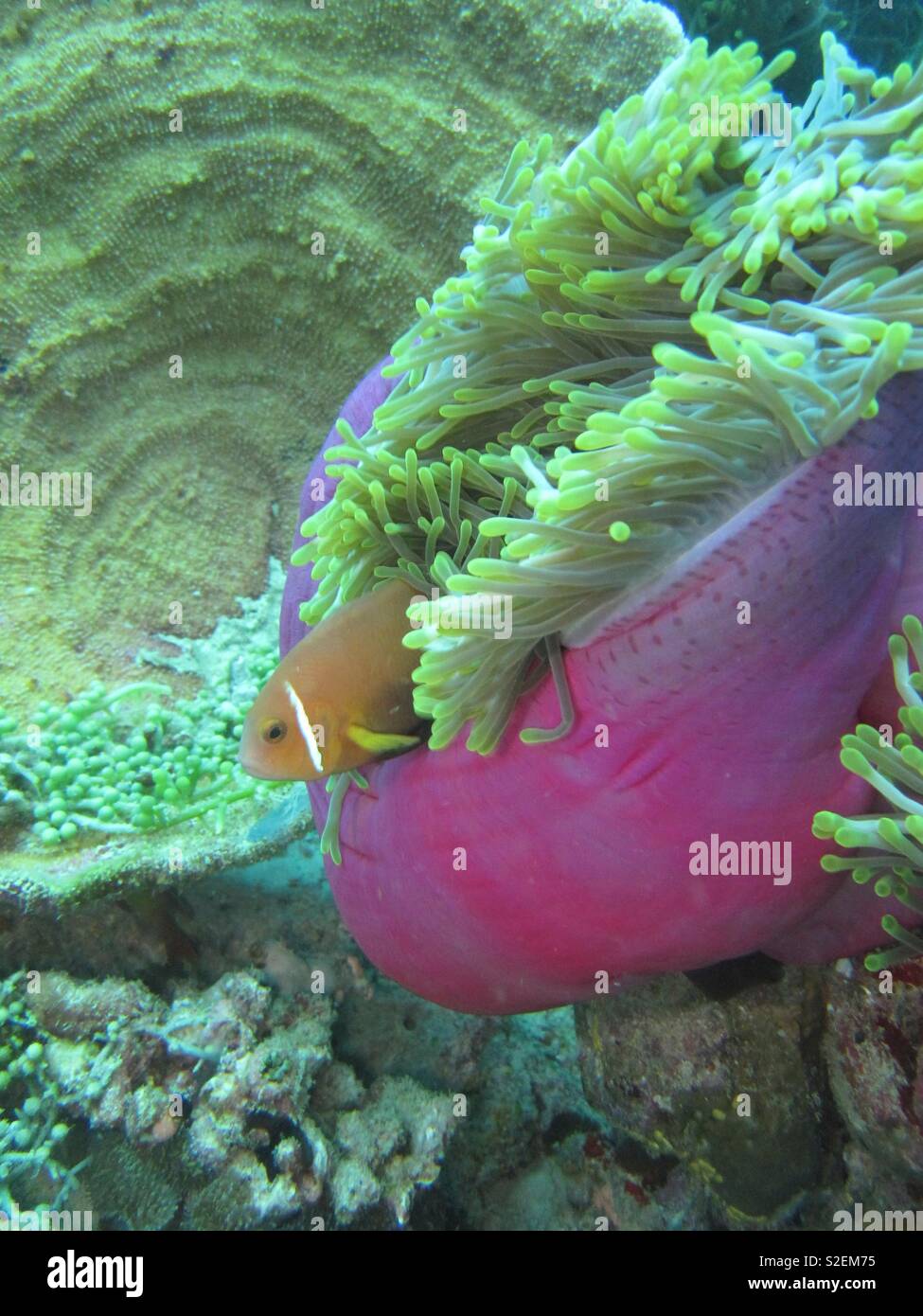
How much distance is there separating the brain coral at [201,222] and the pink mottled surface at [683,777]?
1.31 metres

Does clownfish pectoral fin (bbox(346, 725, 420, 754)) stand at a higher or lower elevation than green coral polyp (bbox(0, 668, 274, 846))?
higher

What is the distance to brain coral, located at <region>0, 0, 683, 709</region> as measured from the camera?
6.68 ft

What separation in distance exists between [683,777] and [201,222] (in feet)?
6.27

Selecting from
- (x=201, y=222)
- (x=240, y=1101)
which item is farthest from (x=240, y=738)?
(x=201, y=222)

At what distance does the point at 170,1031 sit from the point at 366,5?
2305mm

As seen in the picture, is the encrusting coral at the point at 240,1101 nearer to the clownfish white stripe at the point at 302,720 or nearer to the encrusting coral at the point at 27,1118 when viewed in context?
the encrusting coral at the point at 27,1118

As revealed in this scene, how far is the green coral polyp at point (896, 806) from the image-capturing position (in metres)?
1.03

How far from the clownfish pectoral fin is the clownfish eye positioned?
10 cm

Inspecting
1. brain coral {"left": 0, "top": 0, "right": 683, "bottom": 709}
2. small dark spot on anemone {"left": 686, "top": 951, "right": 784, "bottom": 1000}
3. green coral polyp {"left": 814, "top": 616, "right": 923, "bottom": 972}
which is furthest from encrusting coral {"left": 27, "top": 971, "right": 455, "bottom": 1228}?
green coral polyp {"left": 814, "top": 616, "right": 923, "bottom": 972}

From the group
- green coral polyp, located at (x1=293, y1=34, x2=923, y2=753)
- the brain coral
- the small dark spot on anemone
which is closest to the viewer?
green coral polyp, located at (x1=293, y1=34, x2=923, y2=753)

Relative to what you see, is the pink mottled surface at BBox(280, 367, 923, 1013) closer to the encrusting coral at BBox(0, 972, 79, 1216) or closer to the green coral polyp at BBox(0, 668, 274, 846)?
the green coral polyp at BBox(0, 668, 274, 846)

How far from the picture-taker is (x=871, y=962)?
3.85 feet
